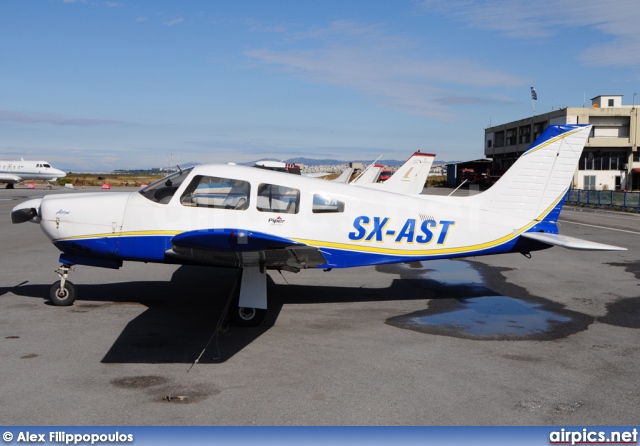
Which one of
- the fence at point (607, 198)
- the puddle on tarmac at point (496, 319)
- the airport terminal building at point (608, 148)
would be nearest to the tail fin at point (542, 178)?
the puddle on tarmac at point (496, 319)

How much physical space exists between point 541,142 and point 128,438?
25.9 feet

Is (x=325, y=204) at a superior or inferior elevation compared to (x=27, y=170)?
inferior

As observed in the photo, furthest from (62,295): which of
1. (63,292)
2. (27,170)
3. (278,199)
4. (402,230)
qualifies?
(27,170)

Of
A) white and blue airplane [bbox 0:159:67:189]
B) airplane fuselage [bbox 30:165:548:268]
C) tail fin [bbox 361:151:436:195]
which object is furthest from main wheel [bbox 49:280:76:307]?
white and blue airplane [bbox 0:159:67:189]

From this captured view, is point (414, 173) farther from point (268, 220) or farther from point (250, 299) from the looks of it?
point (250, 299)

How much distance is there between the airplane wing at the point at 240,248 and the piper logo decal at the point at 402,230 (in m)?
1.38

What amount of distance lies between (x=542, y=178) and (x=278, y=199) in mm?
4423

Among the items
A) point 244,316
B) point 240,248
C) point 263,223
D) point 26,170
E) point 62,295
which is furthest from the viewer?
point 26,170

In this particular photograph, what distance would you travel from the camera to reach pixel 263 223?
8.57 metres

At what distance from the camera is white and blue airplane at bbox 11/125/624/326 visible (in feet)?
28.0

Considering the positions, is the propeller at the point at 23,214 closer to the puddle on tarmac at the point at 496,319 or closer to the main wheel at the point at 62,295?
the main wheel at the point at 62,295

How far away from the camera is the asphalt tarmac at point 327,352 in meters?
5.37

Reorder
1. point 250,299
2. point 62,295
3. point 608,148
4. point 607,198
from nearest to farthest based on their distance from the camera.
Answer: point 250,299
point 62,295
point 607,198
point 608,148

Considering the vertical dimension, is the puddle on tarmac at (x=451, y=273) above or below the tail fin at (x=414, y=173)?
below
